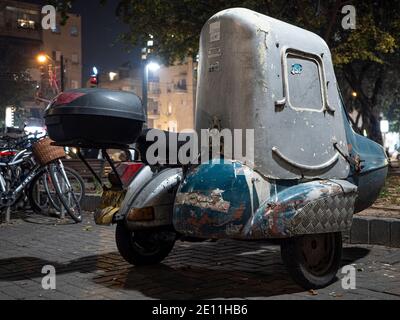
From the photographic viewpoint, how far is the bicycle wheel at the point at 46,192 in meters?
8.52

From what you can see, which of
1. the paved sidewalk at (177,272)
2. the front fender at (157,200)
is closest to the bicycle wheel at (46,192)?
the paved sidewalk at (177,272)

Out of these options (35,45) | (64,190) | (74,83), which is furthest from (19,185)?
(74,83)

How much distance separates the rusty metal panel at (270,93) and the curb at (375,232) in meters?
1.71

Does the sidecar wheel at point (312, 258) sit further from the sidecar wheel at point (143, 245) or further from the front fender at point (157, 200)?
the sidecar wheel at point (143, 245)

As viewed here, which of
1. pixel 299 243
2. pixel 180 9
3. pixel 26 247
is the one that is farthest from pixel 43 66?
pixel 299 243

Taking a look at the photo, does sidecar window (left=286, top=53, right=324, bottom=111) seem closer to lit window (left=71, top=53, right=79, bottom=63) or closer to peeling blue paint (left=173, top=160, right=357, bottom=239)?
peeling blue paint (left=173, top=160, right=357, bottom=239)

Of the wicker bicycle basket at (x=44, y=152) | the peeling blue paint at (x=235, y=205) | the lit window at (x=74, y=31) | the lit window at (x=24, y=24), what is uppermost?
the lit window at (x=74, y=31)

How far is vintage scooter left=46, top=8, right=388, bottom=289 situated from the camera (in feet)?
12.8

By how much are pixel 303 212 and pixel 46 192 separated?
5.68 metres

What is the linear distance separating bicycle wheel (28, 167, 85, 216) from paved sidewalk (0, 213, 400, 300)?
173cm

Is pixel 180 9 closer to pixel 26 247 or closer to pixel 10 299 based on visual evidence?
pixel 26 247

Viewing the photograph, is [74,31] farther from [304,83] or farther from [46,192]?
[304,83]

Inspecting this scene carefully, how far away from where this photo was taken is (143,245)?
5.16 m
